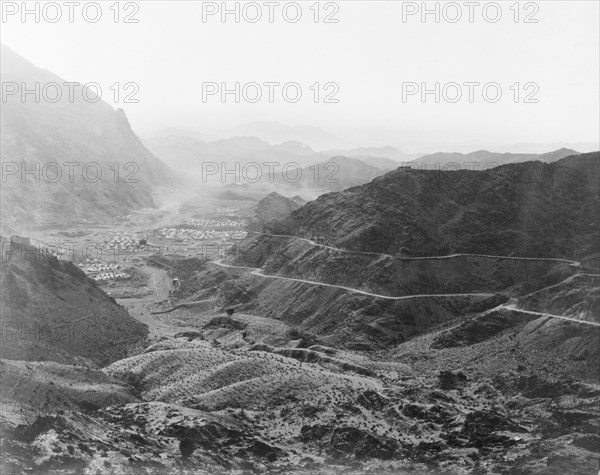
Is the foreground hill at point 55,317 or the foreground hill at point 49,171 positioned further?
the foreground hill at point 49,171

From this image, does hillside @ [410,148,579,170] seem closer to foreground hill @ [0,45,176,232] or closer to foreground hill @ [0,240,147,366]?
foreground hill @ [0,240,147,366]

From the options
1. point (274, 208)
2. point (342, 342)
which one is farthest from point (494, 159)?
point (342, 342)

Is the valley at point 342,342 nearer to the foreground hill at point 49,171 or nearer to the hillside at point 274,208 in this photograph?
the hillside at point 274,208

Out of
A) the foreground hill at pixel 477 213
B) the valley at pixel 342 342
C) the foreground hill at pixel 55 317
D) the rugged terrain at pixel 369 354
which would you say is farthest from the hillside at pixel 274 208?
the foreground hill at pixel 55 317

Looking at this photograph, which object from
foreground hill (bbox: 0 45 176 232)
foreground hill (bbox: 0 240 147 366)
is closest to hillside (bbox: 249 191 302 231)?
foreground hill (bbox: 0 45 176 232)

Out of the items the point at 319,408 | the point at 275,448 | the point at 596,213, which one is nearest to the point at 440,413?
the point at 319,408
